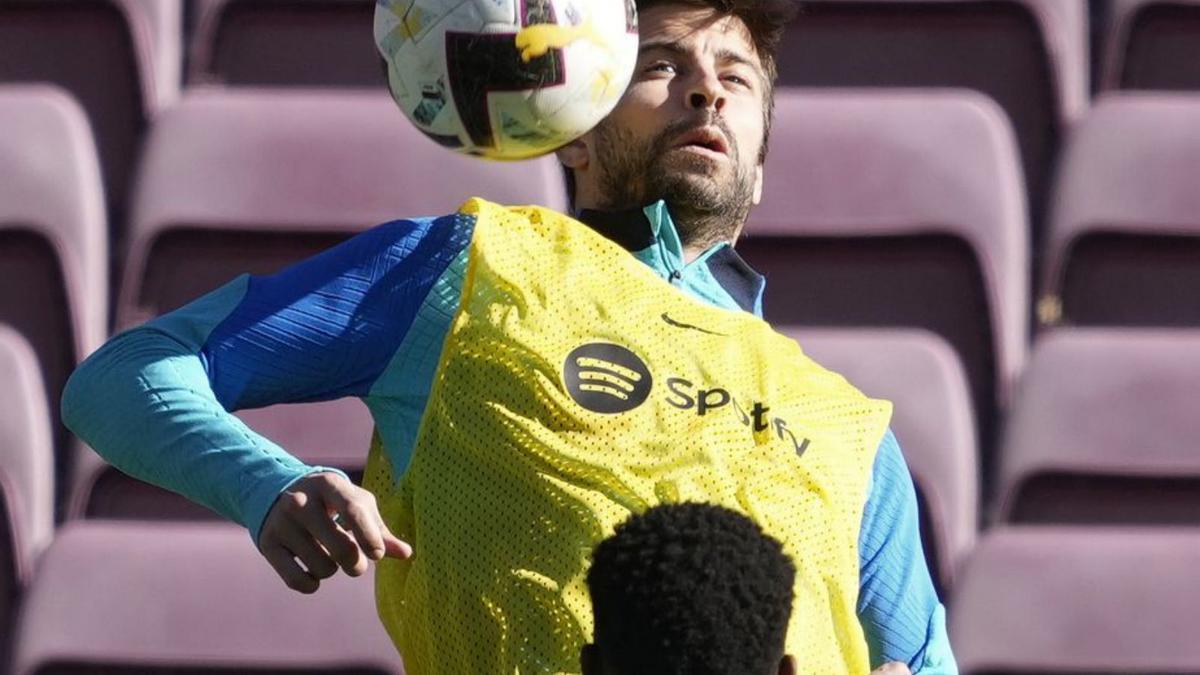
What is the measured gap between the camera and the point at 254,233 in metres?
4.00

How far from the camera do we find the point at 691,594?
5.46 ft

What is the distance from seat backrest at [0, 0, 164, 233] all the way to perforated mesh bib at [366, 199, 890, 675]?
2.29 m

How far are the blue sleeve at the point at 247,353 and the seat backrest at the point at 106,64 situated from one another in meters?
2.16

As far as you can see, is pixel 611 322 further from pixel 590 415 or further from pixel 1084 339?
pixel 1084 339

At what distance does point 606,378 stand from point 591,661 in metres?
0.46

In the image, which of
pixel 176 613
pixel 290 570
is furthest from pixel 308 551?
pixel 176 613

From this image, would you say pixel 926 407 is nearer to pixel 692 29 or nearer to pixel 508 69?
pixel 692 29

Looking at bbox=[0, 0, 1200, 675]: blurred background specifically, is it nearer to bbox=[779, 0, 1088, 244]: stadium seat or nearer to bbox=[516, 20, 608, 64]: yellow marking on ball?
bbox=[779, 0, 1088, 244]: stadium seat

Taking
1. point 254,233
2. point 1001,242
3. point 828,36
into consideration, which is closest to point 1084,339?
point 1001,242

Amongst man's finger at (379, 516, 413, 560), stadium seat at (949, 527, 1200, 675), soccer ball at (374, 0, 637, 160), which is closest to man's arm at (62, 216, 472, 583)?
soccer ball at (374, 0, 637, 160)

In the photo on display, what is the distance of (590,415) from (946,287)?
1.93 meters

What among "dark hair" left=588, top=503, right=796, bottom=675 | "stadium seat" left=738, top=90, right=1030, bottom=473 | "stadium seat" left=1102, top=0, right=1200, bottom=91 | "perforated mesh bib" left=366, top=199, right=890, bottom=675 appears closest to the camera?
"dark hair" left=588, top=503, right=796, bottom=675

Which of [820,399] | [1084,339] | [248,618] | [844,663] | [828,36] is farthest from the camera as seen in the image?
[828,36]

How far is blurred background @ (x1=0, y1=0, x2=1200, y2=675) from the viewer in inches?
136
